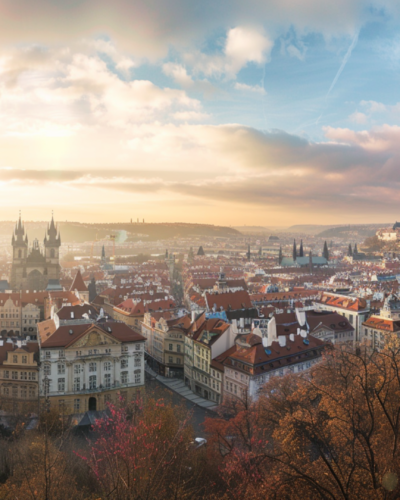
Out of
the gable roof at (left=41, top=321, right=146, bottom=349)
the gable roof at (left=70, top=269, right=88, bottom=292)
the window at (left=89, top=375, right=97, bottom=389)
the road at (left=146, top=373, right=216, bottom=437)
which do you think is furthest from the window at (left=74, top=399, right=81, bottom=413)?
the gable roof at (left=70, top=269, right=88, bottom=292)

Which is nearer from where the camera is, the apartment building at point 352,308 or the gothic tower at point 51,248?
the apartment building at point 352,308

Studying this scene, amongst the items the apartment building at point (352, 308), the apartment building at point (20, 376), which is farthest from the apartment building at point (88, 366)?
the apartment building at point (352, 308)

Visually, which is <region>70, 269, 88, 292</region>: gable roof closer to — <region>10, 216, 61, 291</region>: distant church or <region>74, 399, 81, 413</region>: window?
<region>10, 216, 61, 291</region>: distant church

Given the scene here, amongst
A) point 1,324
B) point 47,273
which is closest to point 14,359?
point 1,324

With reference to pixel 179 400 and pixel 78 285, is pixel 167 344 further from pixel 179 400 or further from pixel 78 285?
pixel 78 285

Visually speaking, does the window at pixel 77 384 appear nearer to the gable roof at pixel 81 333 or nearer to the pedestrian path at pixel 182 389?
the gable roof at pixel 81 333

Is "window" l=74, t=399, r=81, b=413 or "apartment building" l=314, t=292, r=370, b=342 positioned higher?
"apartment building" l=314, t=292, r=370, b=342
